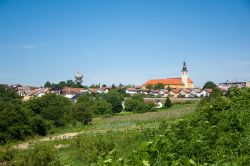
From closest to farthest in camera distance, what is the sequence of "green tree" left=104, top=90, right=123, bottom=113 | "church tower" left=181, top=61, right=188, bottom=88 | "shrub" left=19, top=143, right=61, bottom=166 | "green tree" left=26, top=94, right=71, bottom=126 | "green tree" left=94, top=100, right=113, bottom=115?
1. "shrub" left=19, top=143, right=61, bottom=166
2. "green tree" left=26, top=94, right=71, bottom=126
3. "green tree" left=94, top=100, right=113, bottom=115
4. "green tree" left=104, top=90, right=123, bottom=113
5. "church tower" left=181, top=61, right=188, bottom=88

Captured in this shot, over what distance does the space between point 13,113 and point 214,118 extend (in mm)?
25841

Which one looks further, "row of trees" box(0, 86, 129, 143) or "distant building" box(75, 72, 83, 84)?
"distant building" box(75, 72, 83, 84)

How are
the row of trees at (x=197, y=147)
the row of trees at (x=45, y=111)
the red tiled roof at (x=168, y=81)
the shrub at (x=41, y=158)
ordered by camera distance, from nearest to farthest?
the row of trees at (x=197, y=147) → the shrub at (x=41, y=158) → the row of trees at (x=45, y=111) → the red tiled roof at (x=168, y=81)

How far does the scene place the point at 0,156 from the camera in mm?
16469

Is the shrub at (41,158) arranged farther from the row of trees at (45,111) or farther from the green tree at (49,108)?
the green tree at (49,108)

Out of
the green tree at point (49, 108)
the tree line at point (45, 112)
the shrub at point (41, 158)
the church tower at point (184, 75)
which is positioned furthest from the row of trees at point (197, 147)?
the church tower at point (184, 75)

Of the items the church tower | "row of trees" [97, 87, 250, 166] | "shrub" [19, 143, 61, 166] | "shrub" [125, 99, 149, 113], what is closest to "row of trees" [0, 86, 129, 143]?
"shrub" [125, 99, 149, 113]

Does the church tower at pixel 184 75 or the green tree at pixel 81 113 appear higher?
the church tower at pixel 184 75

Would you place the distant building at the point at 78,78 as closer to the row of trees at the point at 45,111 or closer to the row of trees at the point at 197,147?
A: the row of trees at the point at 45,111

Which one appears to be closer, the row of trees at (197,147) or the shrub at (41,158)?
the row of trees at (197,147)

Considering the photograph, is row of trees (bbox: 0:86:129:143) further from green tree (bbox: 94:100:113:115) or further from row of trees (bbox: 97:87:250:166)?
row of trees (bbox: 97:87:250:166)

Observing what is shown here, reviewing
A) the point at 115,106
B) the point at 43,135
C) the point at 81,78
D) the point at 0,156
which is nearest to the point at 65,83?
the point at 81,78

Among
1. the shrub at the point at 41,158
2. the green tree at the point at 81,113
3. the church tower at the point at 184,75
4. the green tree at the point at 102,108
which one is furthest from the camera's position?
the church tower at the point at 184,75

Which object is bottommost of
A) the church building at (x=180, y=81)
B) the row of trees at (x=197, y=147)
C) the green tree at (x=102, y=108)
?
the green tree at (x=102, y=108)
